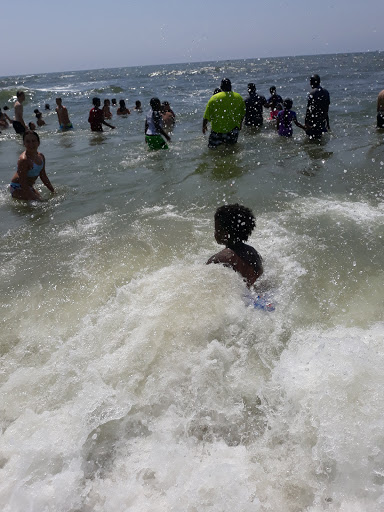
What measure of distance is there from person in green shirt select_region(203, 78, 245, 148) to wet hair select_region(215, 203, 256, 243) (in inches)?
212

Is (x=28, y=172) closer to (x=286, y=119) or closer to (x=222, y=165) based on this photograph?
(x=222, y=165)

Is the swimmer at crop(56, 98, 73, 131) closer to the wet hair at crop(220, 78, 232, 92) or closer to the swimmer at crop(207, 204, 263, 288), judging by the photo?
the wet hair at crop(220, 78, 232, 92)

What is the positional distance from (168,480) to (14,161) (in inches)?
387

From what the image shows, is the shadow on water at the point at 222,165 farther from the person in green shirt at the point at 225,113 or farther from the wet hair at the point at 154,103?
the wet hair at the point at 154,103

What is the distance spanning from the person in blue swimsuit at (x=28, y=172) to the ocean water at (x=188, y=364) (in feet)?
2.77

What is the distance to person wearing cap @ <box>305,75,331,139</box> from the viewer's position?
29.7ft

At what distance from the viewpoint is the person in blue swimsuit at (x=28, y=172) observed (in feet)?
20.2

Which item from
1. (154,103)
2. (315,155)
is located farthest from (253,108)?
(154,103)

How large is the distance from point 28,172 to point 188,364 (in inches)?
198

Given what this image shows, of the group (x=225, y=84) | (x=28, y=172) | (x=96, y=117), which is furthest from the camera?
(x=96, y=117)

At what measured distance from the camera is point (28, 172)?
6.25 m

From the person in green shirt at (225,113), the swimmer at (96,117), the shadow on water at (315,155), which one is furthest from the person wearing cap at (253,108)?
the swimmer at (96,117)

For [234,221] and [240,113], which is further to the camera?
[240,113]

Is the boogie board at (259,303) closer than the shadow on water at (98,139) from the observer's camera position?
Yes
